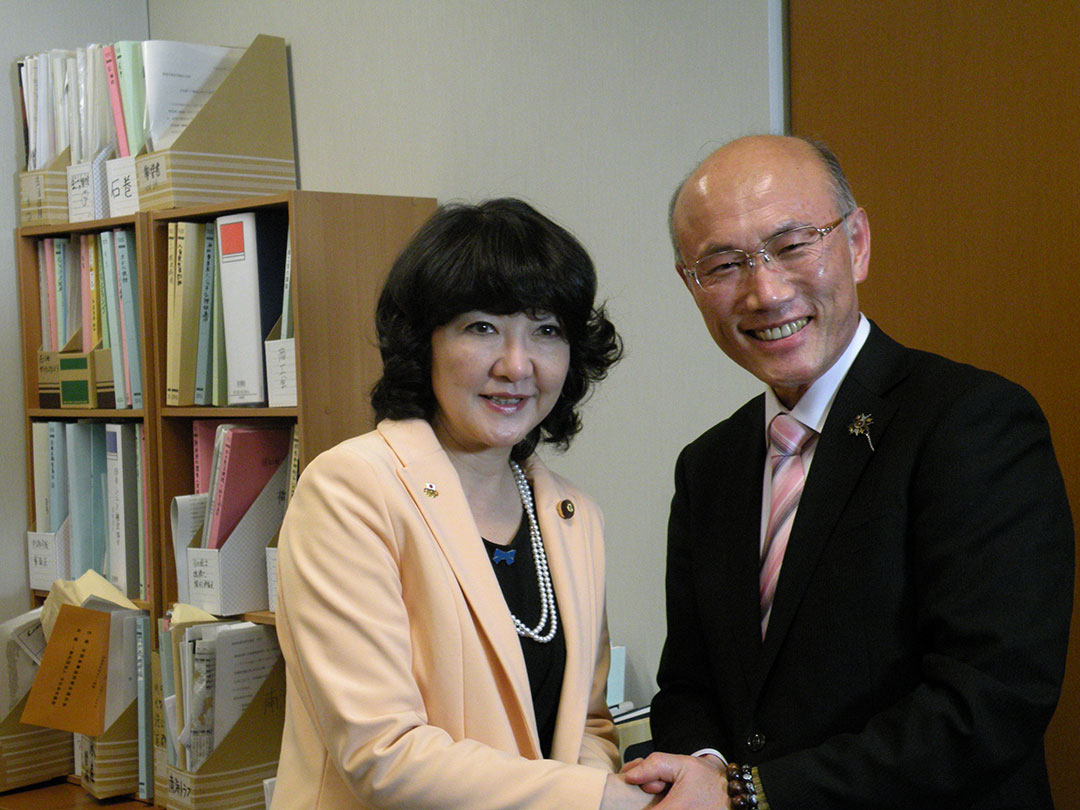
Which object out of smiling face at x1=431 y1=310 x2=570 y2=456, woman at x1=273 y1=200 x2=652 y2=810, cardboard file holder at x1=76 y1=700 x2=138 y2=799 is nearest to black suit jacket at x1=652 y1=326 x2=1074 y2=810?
woman at x1=273 y1=200 x2=652 y2=810

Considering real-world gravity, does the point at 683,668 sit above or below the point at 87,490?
below

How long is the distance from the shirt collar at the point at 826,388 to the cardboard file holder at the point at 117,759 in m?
2.11

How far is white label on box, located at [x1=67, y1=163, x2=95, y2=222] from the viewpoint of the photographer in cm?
307

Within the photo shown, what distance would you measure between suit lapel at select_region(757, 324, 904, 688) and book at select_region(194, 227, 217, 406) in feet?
5.77

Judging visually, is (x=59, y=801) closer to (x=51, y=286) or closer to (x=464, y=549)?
(x=51, y=286)

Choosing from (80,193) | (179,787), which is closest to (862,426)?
(179,787)

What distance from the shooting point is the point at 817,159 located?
1.52 metres

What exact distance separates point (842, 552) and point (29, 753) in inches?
101

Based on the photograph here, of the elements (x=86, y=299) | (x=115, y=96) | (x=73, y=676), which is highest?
(x=115, y=96)

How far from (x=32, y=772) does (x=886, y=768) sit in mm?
2607

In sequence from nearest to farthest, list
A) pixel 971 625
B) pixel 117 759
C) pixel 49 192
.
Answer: pixel 971 625
pixel 117 759
pixel 49 192

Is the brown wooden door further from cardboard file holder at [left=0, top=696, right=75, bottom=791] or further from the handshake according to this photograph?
cardboard file holder at [left=0, top=696, right=75, bottom=791]

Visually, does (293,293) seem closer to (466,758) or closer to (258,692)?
(258,692)

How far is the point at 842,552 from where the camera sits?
139 cm
